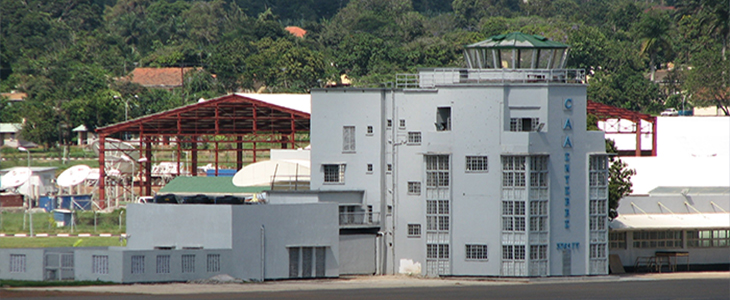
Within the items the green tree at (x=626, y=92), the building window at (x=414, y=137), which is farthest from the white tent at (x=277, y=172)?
the green tree at (x=626, y=92)

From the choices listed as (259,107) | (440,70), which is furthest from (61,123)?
(440,70)

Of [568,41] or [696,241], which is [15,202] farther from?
[568,41]

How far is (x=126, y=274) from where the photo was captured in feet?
169

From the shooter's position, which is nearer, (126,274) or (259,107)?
(126,274)

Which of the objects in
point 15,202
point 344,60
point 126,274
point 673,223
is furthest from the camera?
point 344,60

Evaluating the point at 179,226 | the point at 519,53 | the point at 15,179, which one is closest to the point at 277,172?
the point at 179,226

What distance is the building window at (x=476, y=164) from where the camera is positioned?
59.6 meters

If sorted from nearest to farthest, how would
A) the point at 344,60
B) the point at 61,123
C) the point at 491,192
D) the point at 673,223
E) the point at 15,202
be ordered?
the point at 491,192, the point at 673,223, the point at 15,202, the point at 61,123, the point at 344,60

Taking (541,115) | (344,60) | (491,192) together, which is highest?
(344,60)

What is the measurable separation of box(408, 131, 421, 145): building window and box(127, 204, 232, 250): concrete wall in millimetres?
11767

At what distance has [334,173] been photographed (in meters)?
62.7

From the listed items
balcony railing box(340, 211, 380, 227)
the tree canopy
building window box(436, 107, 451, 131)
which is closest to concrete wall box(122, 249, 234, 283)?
balcony railing box(340, 211, 380, 227)

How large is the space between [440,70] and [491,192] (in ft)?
25.5

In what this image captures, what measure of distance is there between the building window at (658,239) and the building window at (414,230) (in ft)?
52.3
